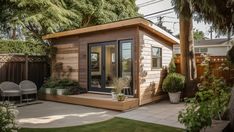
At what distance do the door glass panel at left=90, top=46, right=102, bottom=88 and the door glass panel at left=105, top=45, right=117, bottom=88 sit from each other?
31 cm

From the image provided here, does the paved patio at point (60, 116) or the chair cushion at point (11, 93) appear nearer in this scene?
the paved patio at point (60, 116)

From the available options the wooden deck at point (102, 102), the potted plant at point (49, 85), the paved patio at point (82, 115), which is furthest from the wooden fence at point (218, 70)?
the potted plant at point (49, 85)

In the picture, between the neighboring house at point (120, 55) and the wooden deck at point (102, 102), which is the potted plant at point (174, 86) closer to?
the neighboring house at point (120, 55)

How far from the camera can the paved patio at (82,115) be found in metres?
5.45

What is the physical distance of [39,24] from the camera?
38.8 feet

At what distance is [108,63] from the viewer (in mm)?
8391

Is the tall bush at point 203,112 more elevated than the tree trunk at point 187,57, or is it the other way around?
the tree trunk at point 187,57

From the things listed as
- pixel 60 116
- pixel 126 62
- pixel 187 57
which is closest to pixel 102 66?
Answer: pixel 126 62

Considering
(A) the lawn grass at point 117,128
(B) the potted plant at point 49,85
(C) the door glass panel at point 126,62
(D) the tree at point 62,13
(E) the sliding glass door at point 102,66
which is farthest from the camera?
(D) the tree at point 62,13

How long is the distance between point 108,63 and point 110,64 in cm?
10

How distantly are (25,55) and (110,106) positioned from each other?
15.7ft

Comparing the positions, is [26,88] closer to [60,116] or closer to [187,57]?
[60,116]

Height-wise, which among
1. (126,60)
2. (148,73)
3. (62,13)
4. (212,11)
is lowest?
(148,73)

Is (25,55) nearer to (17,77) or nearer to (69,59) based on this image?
(17,77)
